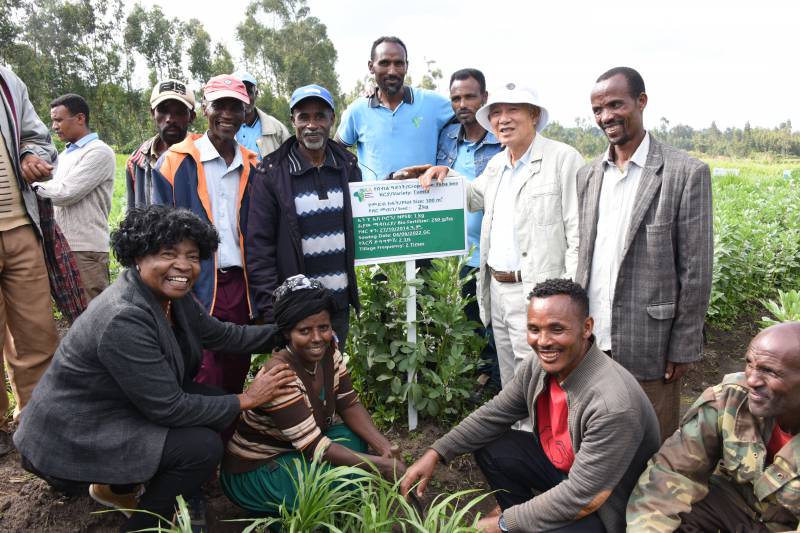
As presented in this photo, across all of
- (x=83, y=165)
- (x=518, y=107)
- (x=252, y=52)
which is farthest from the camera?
(x=252, y=52)

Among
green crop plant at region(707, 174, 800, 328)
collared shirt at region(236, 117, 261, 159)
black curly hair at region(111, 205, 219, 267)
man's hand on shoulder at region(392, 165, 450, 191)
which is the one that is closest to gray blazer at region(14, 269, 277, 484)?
black curly hair at region(111, 205, 219, 267)

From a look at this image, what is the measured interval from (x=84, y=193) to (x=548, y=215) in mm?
3566

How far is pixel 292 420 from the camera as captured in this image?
2.88 meters

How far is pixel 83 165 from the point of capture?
4637mm

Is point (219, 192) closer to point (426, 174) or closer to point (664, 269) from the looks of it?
point (426, 174)

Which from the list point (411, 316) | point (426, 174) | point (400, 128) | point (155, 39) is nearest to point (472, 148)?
point (400, 128)

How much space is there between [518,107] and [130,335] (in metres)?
2.38

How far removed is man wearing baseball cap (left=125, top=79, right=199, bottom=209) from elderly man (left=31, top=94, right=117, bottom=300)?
71 centimetres

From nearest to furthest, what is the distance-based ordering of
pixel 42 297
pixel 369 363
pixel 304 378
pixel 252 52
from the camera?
pixel 304 378 < pixel 42 297 < pixel 369 363 < pixel 252 52

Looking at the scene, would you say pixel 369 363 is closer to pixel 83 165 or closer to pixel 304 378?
pixel 304 378

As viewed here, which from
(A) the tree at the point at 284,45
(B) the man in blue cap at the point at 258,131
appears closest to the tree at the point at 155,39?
(A) the tree at the point at 284,45

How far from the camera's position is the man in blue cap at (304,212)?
3.35m

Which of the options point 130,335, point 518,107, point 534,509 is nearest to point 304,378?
point 130,335

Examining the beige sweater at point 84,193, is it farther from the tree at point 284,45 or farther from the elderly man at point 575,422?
the tree at point 284,45
